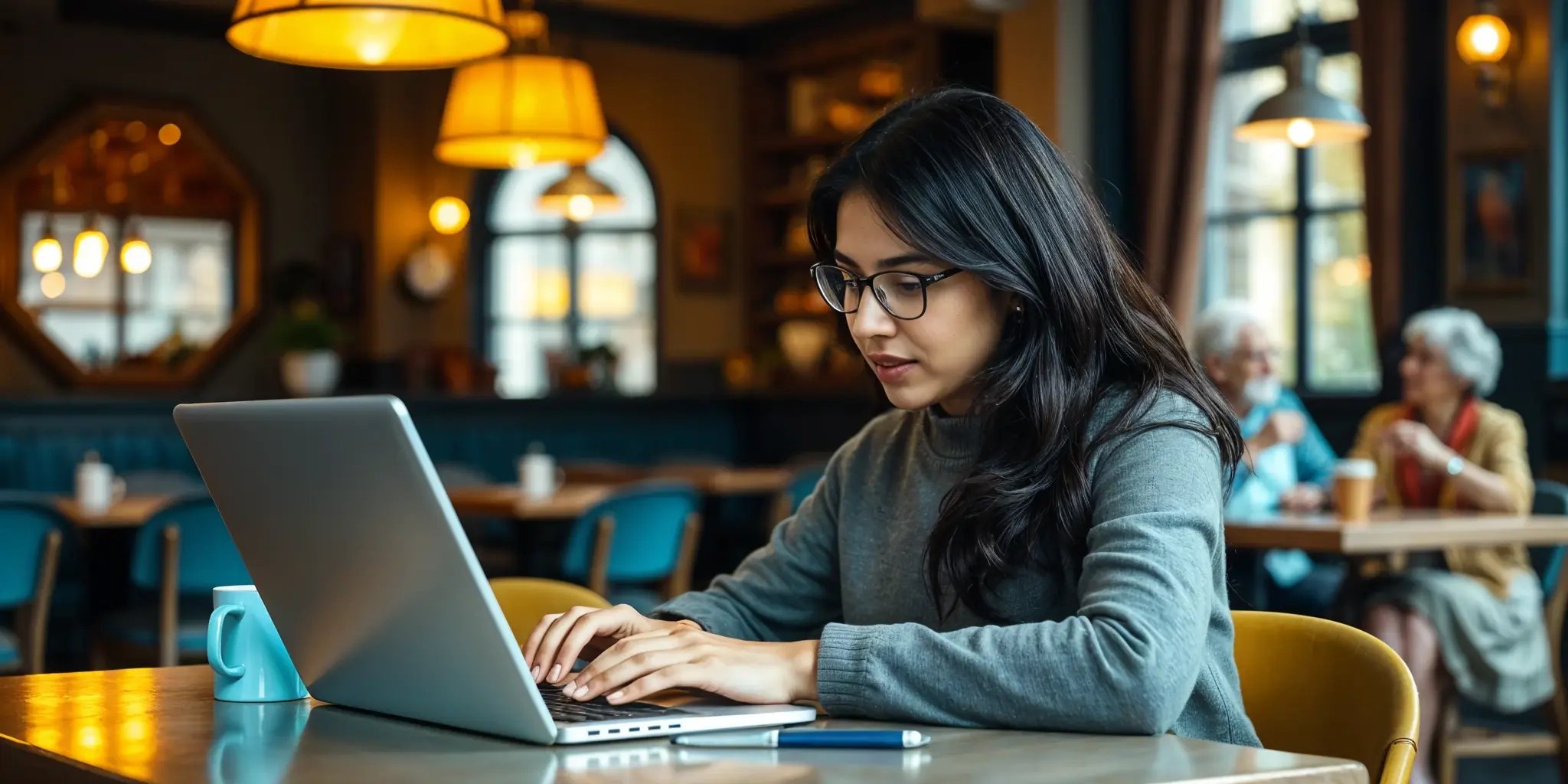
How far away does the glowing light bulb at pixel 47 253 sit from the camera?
927cm

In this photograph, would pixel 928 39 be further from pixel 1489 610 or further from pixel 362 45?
pixel 362 45

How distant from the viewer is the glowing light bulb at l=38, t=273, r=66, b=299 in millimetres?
9305

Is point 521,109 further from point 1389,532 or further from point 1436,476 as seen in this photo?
point 1436,476

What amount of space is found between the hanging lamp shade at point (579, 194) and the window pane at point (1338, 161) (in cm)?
341

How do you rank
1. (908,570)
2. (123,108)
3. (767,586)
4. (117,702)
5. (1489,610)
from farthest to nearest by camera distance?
(123,108) < (1489,610) < (767,586) < (908,570) < (117,702)

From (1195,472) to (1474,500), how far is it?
10.0ft

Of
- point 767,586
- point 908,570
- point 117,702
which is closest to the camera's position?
point 117,702

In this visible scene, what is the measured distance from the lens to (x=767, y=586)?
5.78 ft

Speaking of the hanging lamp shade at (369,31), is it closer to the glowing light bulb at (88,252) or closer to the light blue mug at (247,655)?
the light blue mug at (247,655)

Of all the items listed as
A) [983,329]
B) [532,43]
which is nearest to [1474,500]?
[532,43]

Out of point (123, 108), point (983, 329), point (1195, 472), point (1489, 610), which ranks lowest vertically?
point (1489, 610)

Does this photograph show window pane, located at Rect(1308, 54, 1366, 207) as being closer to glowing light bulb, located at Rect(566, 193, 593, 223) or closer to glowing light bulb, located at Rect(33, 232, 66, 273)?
glowing light bulb, located at Rect(566, 193, 593, 223)

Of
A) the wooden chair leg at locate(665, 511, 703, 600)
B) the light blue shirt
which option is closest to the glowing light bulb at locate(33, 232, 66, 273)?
the wooden chair leg at locate(665, 511, 703, 600)

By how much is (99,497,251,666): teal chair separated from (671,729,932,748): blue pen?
334 centimetres
